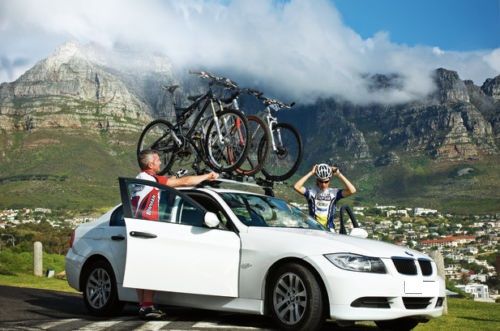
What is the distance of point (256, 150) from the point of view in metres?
10.7

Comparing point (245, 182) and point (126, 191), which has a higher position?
point (245, 182)

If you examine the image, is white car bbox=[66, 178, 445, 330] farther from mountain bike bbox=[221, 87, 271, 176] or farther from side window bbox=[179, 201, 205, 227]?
mountain bike bbox=[221, 87, 271, 176]

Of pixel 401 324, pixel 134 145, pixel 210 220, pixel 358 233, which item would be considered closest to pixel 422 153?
pixel 134 145

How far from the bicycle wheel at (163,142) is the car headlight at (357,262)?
15.4 ft

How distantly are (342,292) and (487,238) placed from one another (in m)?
77.9

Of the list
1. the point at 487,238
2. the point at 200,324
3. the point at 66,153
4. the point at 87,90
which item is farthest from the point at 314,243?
the point at 87,90

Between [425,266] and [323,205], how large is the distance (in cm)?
268

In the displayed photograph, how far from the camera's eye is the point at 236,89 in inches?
436

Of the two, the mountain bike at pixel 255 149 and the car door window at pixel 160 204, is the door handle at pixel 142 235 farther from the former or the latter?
the mountain bike at pixel 255 149

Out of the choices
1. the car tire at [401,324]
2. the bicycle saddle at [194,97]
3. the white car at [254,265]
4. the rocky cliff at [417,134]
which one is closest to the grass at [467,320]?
the car tire at [401,324]

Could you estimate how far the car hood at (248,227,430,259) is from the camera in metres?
7.09

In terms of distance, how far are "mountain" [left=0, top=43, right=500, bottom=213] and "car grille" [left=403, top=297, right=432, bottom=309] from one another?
3492 inches

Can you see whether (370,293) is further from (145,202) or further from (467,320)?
(467,320)

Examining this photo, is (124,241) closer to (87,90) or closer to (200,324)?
(200,324)
